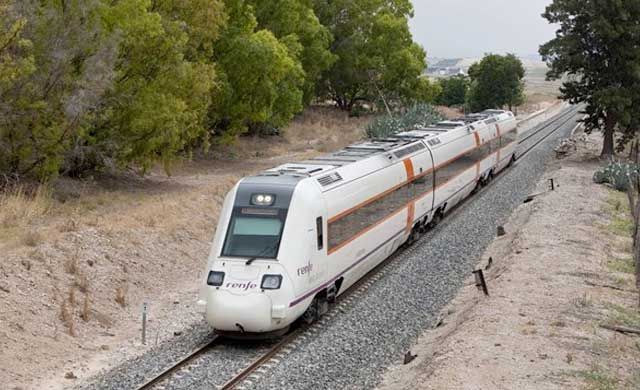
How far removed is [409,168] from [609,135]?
25637mm

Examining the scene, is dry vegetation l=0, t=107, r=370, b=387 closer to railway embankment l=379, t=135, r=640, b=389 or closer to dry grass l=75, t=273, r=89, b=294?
dry grass l=75, t=273, r=89, b=294

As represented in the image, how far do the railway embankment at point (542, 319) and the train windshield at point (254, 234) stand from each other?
3.26 metres

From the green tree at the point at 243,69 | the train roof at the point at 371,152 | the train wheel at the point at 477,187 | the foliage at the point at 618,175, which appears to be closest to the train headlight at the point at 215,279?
the train roof at the point at 371,152

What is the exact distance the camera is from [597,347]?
46.0 ft

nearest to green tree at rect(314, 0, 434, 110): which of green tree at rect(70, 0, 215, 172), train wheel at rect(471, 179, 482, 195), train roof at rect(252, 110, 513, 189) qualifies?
train roof at rect(252, 110, 513, 189)

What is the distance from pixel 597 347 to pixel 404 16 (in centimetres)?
5170

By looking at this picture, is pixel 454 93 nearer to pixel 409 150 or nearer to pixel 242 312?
pixel 409 150

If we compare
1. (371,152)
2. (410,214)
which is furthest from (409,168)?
(371,152)

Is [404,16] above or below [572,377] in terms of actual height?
above

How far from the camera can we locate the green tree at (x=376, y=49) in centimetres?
6025

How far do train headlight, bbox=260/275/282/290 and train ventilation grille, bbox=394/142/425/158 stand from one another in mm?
8757

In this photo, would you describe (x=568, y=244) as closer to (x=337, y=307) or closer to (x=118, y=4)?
(x=337, y=307)

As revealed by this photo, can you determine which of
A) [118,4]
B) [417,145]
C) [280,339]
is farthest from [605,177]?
[280,339]

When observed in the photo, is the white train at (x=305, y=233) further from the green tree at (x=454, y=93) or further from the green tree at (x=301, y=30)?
the green tree at (x=454, y=93)
